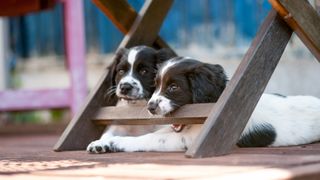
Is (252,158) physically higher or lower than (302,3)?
lower

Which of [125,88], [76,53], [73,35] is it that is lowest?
[125,88]

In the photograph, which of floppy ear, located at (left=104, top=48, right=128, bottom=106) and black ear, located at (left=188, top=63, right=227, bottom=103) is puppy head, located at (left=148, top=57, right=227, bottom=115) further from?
floppy ear, located at (left=104, top=48, right=128, bottom=106)

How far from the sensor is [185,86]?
3518 millimetres

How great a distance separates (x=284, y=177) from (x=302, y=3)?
130 cm

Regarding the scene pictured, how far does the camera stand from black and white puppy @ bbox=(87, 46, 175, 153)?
3891mm

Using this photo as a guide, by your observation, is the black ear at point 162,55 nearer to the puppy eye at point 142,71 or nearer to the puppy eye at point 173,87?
the puppy eye at point 142,71

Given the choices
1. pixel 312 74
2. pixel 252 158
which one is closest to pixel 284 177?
pixel 252 158

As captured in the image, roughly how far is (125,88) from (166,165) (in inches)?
48.0

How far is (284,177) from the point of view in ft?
7.26

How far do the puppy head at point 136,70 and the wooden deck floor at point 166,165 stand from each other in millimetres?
546

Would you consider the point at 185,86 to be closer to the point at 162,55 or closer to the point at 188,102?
the point at 188,102

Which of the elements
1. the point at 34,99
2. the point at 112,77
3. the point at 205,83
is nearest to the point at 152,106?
the point at 205,83

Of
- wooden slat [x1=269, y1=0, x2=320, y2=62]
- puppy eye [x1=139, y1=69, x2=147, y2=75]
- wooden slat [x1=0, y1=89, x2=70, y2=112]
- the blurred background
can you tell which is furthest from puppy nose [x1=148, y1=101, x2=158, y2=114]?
wooden slat [x1=0, y1=89, x2=70, y2=112]

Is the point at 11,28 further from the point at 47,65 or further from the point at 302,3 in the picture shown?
the point at 302,3
